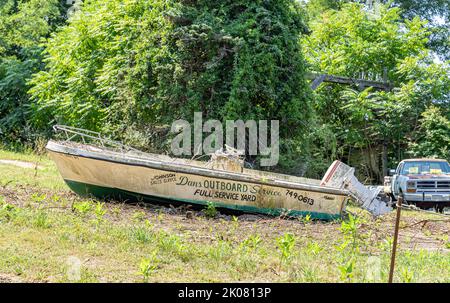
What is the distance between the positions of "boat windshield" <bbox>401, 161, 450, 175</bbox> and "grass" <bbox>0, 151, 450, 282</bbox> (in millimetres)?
6194

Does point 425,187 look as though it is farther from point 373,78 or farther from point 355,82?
point 373,78

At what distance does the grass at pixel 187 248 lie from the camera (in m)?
5.95

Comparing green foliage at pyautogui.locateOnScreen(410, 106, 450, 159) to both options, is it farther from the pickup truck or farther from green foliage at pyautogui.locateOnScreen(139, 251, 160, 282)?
green foliage at pyautogui.locateOnScreen(139, 251, 160, 282)

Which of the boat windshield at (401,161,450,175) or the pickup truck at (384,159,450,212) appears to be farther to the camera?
the boat windshield at (401,161,450,175)

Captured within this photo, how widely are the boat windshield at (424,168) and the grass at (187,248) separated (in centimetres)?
619

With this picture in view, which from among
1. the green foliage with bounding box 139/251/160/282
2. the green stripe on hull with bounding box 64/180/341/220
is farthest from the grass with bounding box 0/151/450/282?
the green stripe on hull with bounding box 64/180/341/220

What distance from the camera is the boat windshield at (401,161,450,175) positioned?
16.3 metres

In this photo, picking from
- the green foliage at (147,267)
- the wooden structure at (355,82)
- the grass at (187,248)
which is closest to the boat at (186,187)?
the grass at (187,248)

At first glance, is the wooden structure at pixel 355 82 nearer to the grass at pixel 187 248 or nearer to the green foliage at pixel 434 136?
the green foliage at pixel 434 136

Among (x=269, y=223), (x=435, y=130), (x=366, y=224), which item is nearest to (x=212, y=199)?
(x=269, y=223)

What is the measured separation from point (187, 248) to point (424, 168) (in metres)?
11.4

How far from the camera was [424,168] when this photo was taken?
16.5 m
